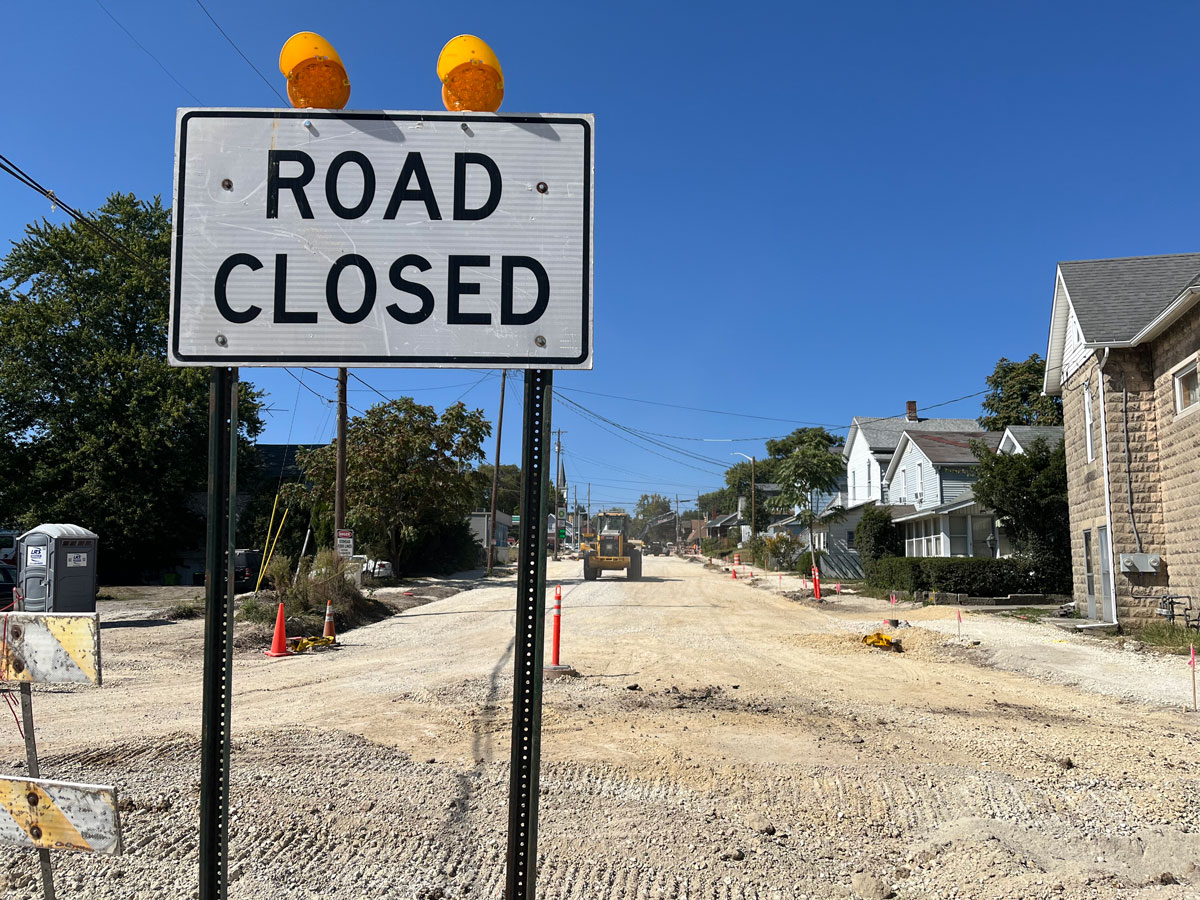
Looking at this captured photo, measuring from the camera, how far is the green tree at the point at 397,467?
104ft

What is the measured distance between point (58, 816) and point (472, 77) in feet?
9.11

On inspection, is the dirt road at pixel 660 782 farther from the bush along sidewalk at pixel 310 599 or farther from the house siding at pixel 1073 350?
the house siding at pixel 1073 350

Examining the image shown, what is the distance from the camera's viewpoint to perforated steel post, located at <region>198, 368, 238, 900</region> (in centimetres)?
224

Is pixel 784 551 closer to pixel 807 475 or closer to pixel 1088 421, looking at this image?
pixel 807 475

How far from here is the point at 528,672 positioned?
216 centimetres

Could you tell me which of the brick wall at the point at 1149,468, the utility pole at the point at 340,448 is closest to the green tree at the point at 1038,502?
the brick wall at the point at 1149,468

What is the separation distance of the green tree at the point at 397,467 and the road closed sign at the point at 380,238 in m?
29.6

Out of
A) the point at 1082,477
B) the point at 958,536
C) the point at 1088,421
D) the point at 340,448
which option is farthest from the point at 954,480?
the point at 340,448

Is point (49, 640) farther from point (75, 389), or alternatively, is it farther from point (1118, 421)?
point (75, 389)

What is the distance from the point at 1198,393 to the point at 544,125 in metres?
15.7

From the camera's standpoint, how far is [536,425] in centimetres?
222

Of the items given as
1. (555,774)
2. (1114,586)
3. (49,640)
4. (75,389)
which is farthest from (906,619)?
(75,389)

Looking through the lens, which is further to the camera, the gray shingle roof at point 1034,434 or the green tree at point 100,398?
the green tree at point 100,398

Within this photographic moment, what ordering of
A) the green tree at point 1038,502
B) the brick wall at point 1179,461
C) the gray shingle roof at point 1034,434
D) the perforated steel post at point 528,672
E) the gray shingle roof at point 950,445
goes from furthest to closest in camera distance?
the gray shingle roof at point 950,445
the gray shingle roof at point 1034,434
the green tree at point 1038,502
the brick wall at point 1179,461
the perforated steel post at point 528,672
